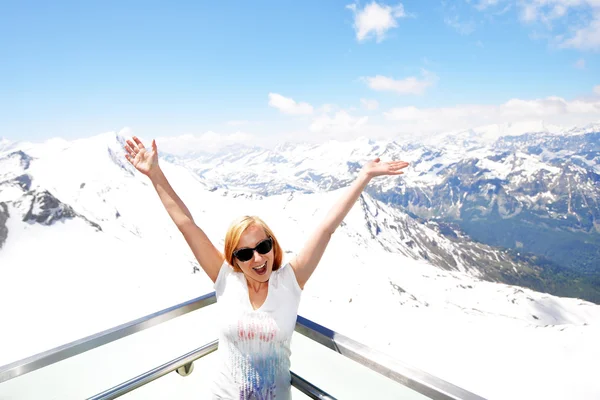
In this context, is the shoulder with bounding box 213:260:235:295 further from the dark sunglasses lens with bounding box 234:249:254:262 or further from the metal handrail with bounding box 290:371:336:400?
the metal handrail with bounding box 290:371:336:400

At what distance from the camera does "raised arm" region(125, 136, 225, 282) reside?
3.23 metres

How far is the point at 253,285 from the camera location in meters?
3.01

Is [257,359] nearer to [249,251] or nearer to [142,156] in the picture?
[249,251]

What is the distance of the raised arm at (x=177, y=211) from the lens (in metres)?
3.23

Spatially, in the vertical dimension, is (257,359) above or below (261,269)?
below

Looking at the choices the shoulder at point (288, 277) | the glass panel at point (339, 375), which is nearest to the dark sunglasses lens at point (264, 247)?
the shoulder at point (288, 277)

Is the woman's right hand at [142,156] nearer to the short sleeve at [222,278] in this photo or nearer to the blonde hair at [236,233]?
the blonde hair at [236,233]

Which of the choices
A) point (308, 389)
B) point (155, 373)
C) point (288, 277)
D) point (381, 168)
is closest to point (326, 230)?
point (288, 277)

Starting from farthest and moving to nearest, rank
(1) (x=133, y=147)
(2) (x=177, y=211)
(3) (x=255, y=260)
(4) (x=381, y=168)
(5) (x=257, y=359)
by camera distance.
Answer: (1) (x=133, y=147) < (4) (x=381, y=168) < (2) (x=177, y=211) < (3) (x=255, y=260) < (5) (x=257, y=359)

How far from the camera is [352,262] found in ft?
482

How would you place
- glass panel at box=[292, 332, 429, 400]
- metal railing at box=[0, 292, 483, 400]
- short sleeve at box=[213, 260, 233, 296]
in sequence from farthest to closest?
1. short sleeve at box=[213, 260, 233, 296]
2. glass panel at box=[292, 332, 429, 400]
3. metal railing at box=[0, 292, 483, 400]

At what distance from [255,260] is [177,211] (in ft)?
3.28

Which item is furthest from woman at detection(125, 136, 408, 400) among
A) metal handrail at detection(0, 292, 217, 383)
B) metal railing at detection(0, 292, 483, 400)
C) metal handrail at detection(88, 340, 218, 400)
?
metal handrail at detection(88, 340, 218, 400)

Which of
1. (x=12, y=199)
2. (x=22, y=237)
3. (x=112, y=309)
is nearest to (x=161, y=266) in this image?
(x=112, y=309)
